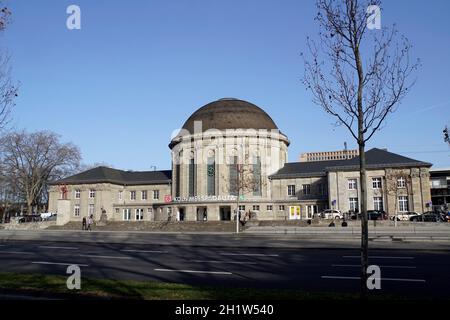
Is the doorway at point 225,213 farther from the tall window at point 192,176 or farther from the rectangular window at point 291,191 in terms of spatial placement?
the rectangular window at point 291,191

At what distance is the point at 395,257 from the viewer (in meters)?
17.8

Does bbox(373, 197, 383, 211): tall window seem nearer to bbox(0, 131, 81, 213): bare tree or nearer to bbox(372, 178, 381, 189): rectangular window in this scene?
bbox(372, 178, 381, 189): rectangular window

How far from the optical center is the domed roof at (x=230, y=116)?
220ft

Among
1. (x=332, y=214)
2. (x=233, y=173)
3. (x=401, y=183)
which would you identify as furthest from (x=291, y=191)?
(x=401, y=183)

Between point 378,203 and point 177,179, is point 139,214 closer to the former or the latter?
point 177,179

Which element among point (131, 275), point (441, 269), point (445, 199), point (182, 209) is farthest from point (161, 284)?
point (445, 199)

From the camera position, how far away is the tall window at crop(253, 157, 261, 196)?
63188 mm

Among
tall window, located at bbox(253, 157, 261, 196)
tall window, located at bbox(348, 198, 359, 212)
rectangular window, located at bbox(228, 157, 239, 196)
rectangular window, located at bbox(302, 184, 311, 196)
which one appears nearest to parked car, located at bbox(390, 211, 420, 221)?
tall window, located at bbox(348, 198, 359, 212)

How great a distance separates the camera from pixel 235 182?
6159 cm

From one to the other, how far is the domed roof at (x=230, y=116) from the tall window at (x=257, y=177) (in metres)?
6.15

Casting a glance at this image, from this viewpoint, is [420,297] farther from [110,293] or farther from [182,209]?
[182,209]

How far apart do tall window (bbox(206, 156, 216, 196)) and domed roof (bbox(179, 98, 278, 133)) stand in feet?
19.1

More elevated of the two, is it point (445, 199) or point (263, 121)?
point (263, 121)
